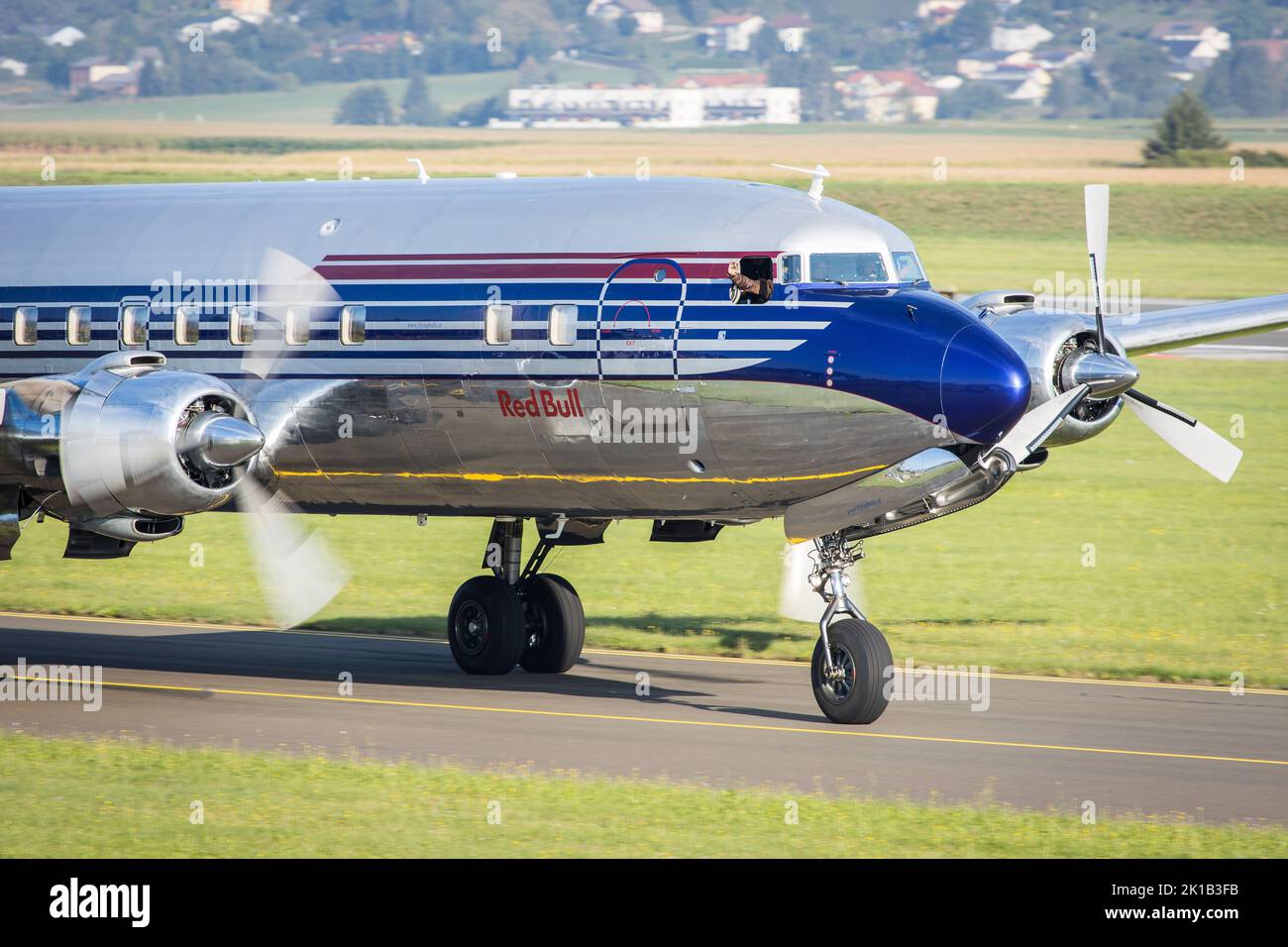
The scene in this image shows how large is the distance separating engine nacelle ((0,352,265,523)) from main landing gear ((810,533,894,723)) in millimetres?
6117

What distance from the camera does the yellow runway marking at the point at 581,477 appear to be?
19156 millimetres

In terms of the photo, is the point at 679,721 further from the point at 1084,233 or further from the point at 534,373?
the point at 1084,233

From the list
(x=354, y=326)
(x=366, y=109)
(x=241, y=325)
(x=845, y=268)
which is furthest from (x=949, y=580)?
(x=366, y=109)

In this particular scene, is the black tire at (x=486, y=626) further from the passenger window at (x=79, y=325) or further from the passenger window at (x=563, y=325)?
the passenger window at (x=79, y=325)

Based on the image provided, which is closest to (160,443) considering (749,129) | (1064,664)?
(1064,664)

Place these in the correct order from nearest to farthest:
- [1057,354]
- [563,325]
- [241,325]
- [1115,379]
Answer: [563,325]
[1115,379]
[1057,354]
[241,325]

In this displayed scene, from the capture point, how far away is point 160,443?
19031mm

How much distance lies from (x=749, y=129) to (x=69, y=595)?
509ft

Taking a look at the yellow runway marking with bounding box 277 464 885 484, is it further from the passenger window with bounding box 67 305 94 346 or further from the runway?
the passenger window with bounding box 67 305 94 346

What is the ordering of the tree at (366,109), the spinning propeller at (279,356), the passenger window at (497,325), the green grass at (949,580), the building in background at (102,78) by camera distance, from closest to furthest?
the passenger window at (497,325)
the spinning propeller at (279,356)
the green grass at (949,580)
the building in background at (102,78)
the tree at (366,109)

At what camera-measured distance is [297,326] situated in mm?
21531

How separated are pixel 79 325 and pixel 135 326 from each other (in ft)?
2.66

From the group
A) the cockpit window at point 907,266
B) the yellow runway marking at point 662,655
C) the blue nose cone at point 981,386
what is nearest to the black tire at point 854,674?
the blue nose cone at point 981,386

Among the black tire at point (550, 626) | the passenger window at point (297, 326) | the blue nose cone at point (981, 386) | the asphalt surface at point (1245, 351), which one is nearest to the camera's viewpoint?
the blue nose cone at point (981, 386)
